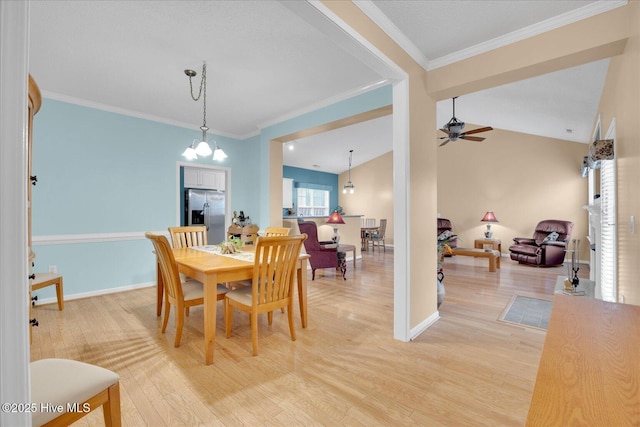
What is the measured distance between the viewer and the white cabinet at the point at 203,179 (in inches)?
232

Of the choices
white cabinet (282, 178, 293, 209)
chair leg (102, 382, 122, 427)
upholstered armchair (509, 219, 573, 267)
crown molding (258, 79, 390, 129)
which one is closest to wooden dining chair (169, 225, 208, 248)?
crown molding (258, 79, 390, 129)

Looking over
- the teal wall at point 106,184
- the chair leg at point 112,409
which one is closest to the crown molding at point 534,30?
the teal wall at point 106,184

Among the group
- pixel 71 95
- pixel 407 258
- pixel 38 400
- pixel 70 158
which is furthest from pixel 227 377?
pixel 71 95

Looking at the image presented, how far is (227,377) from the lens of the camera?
82.3 inches

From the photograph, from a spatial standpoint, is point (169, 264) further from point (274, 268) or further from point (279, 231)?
point (279, 231)

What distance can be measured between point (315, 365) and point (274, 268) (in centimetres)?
82

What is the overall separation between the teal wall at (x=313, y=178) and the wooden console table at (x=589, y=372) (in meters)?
8.14

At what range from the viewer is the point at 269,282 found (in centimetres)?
249

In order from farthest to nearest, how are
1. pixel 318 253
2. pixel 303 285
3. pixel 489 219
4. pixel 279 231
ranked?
pixel 489 219
pixel 318 253
pixel 279 231
pixel 303 285

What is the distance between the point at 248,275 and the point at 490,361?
6.75 feet

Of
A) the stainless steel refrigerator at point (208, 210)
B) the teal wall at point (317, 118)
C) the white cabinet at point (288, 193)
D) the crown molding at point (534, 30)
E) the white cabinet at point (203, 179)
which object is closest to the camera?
the crown molding at point (534, 30)

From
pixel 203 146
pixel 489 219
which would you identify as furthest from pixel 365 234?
Answer: pixel 203 146

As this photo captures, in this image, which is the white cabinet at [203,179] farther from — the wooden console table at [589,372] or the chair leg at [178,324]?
the wooden console table at [589,372]

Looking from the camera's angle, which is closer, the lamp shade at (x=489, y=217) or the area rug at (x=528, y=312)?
the area rug at (x=528, y=312)
